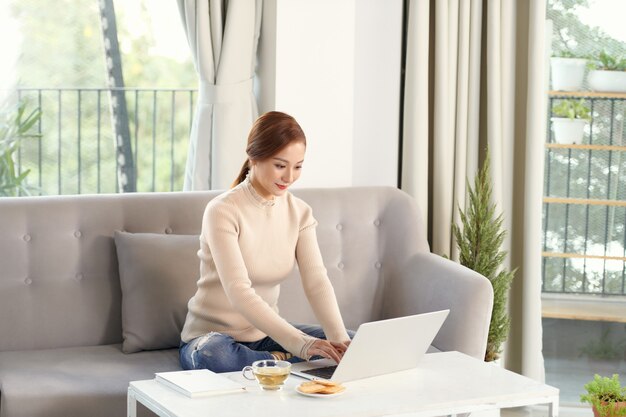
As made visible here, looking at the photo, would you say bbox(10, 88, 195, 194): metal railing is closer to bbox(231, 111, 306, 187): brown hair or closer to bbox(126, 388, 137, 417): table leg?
bbox(231, 111, 306, 187): brown hair

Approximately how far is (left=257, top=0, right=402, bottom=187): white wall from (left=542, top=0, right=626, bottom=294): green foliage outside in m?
0.78

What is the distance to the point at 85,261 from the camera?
11.9ft

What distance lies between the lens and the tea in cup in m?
2.47

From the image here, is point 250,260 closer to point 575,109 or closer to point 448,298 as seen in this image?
point 448,298

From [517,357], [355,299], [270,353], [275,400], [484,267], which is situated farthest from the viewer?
[517,357]

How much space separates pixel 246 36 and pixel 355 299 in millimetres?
1216

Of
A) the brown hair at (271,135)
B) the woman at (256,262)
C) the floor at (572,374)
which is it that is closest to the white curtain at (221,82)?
the woman at (256,262)

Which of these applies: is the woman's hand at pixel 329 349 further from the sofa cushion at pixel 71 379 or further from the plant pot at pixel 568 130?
the plant pot at pixel 568 130

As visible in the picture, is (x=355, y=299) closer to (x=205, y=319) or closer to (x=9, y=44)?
(x=205, y=319)

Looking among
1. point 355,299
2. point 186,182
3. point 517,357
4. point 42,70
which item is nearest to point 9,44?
point 42,70

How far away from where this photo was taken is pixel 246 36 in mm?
4375

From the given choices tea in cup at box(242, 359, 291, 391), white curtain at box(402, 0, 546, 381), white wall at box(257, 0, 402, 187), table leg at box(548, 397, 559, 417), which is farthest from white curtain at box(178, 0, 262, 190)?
table leg at box(548, 397, 559, 417)

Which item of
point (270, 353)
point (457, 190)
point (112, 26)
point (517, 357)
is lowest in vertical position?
point (517, 357)

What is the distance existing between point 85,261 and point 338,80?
1.37m
